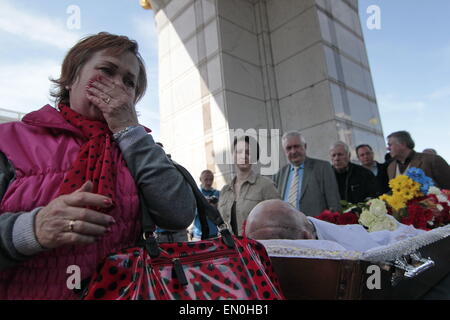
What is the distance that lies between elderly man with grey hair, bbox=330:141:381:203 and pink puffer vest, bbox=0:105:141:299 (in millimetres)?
2828

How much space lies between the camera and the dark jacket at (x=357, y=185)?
302 cm

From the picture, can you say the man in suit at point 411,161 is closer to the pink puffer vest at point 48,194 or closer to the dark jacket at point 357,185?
the dark jacket at point 357,185

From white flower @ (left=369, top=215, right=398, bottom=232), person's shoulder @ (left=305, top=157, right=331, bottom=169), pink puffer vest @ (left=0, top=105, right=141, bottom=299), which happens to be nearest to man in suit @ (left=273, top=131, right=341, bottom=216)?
person's shoulder @ (left=305, top=157, right=331, bottom=169)

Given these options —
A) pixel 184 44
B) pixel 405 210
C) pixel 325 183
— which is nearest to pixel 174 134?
pixel 184 44

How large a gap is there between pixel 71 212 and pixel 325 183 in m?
2.64

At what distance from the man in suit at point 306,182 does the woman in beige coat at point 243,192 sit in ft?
1.03

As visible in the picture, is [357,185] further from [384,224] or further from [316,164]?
[384,224]

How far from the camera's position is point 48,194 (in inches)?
26.6

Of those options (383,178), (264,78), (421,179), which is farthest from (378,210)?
(264,78)

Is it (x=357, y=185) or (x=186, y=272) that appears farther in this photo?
(x=357, y=185)

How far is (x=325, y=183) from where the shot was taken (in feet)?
9.32

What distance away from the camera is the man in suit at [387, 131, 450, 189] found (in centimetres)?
281

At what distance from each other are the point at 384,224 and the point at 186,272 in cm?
141

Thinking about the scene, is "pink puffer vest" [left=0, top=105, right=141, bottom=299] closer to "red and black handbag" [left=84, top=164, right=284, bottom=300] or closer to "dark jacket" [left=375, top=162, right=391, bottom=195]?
"red and black handbag" [left=84, top=164, right=284, bottom=300]
